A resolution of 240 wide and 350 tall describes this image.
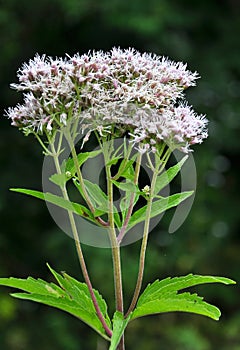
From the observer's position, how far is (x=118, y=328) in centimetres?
113

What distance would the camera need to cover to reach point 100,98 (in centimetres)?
113

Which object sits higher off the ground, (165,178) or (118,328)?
(165,178)

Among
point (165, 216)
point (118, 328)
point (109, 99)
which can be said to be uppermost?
point (165, 216)

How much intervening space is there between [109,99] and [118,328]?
1.22 ft

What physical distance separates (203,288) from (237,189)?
786 mm

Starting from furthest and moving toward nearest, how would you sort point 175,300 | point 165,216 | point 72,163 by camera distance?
point 165,216, point 72,163, point 175,300

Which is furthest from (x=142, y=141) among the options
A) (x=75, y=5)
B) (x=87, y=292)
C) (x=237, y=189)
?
(x=237, y=189)

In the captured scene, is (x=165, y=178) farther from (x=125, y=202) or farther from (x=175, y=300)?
(x=175, y=300)

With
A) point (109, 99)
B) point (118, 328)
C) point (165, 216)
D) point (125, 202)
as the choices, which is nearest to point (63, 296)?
point (118, 328)

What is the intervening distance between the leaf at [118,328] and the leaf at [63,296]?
0.04 m

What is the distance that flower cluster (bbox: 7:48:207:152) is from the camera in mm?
1135

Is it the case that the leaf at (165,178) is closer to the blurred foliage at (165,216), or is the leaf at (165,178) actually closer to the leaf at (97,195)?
the leaf at (97,195)

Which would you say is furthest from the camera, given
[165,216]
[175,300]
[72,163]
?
[165,216]

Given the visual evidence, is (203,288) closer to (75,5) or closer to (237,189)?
(237,189)
